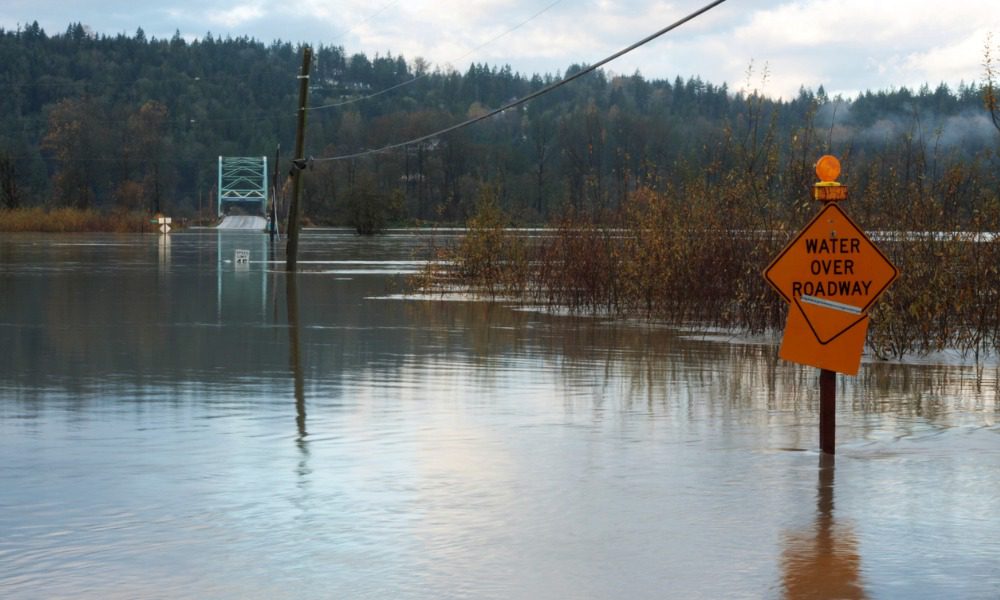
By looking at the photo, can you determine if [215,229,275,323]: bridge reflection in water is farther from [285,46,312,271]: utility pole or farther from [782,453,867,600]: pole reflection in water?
[782,453,867,600]: pole reflection in water

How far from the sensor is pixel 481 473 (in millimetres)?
9492

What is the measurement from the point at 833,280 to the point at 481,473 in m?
2.85

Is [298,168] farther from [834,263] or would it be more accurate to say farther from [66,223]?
[66,223]

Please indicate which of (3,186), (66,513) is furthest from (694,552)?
(3,186)

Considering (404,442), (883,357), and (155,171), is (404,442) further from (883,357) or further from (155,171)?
(155,171)

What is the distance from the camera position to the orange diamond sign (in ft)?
33.4

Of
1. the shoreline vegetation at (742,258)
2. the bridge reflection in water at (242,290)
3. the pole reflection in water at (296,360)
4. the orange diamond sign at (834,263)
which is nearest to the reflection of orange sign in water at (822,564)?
the orange diamond sign at (834,263)

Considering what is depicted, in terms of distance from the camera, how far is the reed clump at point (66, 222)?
103m

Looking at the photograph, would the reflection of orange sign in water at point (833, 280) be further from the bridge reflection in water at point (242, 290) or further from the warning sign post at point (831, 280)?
the bridge reflection in water at point (242, 290)

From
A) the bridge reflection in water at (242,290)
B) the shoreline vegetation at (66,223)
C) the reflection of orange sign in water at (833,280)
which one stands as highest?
the shoreline vegetation at (66,223)

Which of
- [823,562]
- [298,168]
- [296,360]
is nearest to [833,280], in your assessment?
[823,562]

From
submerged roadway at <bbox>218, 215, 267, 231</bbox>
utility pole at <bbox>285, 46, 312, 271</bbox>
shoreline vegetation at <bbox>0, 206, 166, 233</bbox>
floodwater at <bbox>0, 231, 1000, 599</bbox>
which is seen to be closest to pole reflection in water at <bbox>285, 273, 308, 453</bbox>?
floodwater at <bbox>0, 231, 1000, 599</bbox>

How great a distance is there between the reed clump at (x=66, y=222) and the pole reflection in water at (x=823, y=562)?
100127mm

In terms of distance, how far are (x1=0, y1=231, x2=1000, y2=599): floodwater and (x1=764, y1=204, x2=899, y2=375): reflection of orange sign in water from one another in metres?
0.83
